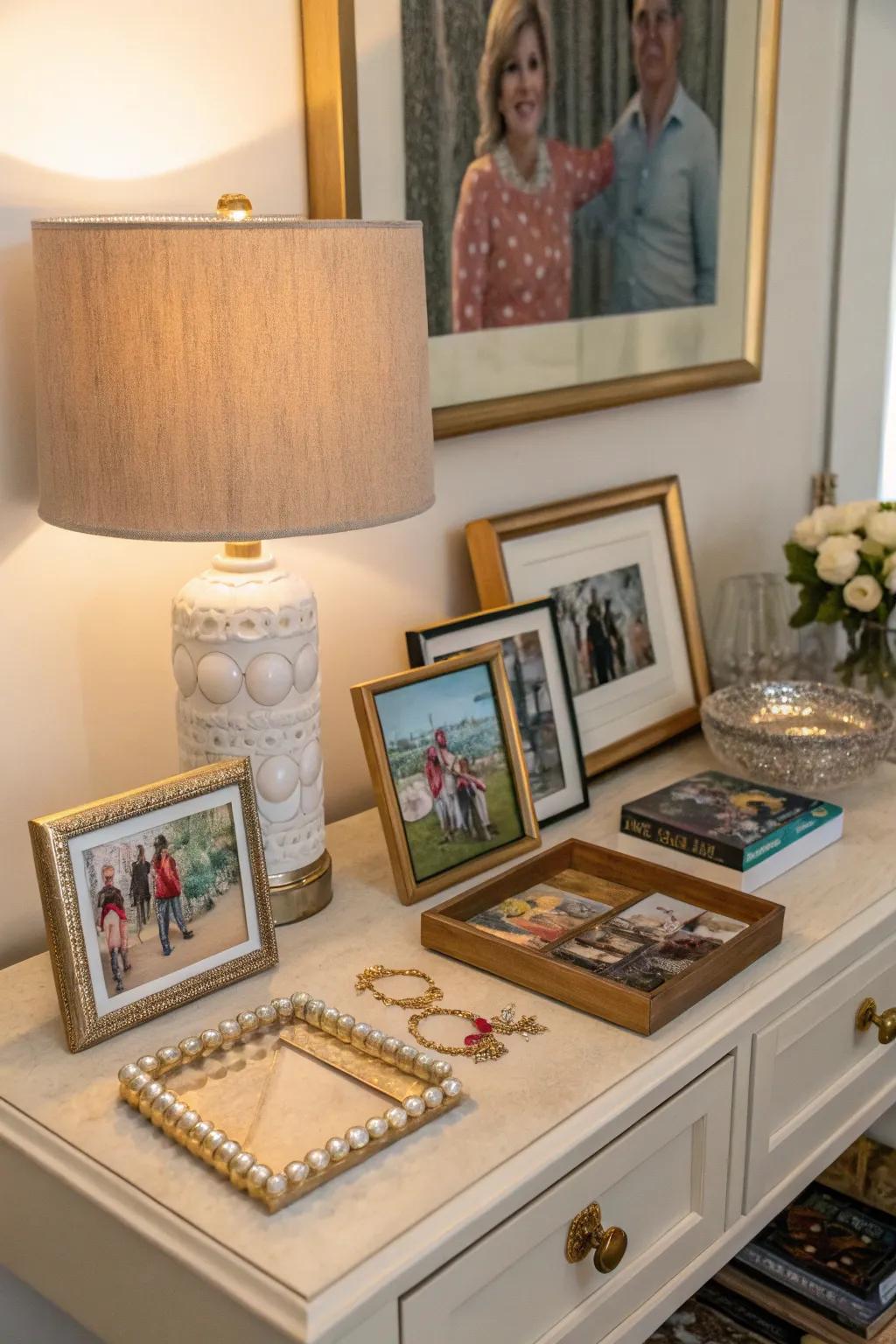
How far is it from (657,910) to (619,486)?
25.1 inches

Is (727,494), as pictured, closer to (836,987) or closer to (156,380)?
(836,987)

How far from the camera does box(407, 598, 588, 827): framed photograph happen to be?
4.58 ft

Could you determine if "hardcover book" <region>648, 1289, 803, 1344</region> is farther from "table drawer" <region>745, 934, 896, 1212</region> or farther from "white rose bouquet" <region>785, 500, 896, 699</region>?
"white rose bouquet" <region>785, 500, 896, 699</region>

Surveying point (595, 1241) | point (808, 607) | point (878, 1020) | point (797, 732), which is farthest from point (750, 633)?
point (595, 1241)

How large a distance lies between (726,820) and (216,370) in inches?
27.0

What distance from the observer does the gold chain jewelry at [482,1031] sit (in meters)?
1.00

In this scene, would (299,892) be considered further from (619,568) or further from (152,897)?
(619,568)

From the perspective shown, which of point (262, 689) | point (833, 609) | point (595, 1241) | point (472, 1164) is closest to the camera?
point (472, 1164)

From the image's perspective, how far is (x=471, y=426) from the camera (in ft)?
4.73

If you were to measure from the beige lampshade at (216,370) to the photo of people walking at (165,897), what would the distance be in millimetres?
233

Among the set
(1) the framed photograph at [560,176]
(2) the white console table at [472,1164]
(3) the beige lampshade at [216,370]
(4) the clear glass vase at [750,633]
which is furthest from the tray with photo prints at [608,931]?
(4) the clear glass vase at [750,633]

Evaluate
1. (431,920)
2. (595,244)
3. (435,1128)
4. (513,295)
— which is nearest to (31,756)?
(431,920)

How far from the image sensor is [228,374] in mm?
924

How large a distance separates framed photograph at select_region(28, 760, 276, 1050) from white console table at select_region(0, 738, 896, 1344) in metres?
0.03
